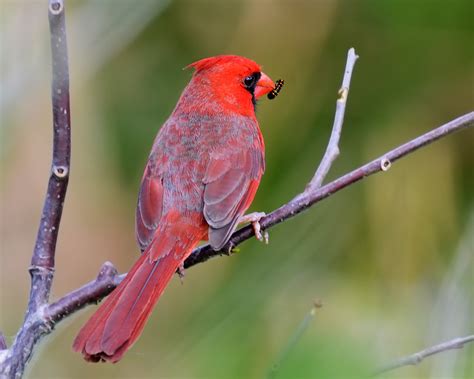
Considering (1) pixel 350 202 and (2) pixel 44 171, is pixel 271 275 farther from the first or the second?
(2) pixel 44 171

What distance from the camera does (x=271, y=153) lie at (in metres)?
5.00

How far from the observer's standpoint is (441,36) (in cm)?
511

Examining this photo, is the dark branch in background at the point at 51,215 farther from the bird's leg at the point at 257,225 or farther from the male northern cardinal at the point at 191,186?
the bird's leg at the point at 257,225

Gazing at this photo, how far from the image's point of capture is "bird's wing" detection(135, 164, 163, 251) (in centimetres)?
347

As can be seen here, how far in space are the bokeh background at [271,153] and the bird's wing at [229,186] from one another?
1.98ft

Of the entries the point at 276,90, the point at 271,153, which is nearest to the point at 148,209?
the point at 276,90

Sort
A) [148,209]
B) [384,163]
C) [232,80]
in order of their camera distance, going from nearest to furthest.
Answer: [384,163], [148,209], [232,80]

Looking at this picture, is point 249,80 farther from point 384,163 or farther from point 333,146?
point 384,163

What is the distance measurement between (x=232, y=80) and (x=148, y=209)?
0.98m

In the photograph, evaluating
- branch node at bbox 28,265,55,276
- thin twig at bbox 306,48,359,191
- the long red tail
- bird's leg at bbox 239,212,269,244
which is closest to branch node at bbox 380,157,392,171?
thin twig at bbox 306,48,359,191

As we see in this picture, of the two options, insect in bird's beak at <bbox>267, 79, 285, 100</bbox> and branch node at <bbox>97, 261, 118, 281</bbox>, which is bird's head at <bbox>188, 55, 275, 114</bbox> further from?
branch node at <bbox>97, 261, 118, 281</bbox>

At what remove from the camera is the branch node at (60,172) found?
2518 mm

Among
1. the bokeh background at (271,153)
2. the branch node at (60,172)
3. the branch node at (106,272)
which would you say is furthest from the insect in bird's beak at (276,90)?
the branch node at (60,172)

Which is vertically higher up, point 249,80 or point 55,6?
point 249,80
